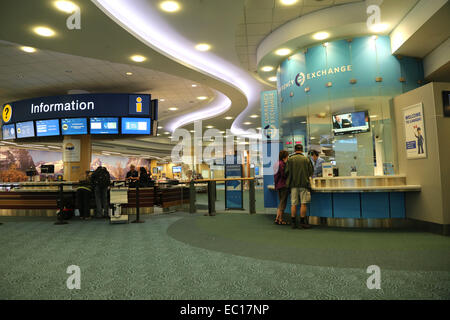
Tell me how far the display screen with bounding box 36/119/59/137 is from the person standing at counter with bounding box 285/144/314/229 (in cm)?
688

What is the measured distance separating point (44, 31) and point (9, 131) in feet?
19.0

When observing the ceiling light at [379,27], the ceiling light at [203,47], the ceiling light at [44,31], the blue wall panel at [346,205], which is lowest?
the blue wall panel at [346,205]

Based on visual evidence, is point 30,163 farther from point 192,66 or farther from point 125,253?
point 125,253

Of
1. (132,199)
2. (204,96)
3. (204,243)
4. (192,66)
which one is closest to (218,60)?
(192,66)

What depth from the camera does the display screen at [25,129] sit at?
29.3 feet

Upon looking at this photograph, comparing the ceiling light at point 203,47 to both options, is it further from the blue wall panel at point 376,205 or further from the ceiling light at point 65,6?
the blue wall panel at point 376,205

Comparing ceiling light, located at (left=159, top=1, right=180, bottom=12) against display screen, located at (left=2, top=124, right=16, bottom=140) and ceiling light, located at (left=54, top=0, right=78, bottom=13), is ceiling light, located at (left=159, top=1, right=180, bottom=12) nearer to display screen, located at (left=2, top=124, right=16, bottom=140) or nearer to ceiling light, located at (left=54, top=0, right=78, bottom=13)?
ceiling light, located at (left=54, top=0, right=78, bottom=13)

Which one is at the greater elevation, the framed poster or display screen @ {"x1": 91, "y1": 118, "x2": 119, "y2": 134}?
display screen @ {"x1": 91, "y1": 118, "x2": 119, "y2": 134}

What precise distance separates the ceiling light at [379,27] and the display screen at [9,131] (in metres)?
10.1

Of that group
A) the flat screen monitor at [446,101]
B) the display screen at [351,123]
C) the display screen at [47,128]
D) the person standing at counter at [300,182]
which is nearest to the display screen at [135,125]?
the display screen at [47,128]

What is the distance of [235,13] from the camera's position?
210 inches

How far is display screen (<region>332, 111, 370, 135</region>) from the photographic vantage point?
232 inches

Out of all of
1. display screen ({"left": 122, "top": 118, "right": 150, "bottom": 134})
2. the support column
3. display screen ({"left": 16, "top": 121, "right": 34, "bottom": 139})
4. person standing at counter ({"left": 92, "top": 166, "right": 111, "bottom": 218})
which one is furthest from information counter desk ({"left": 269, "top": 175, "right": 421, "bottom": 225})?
display screen ({"left": 16, "top": 121, "right": 34, "bottom": 139})
